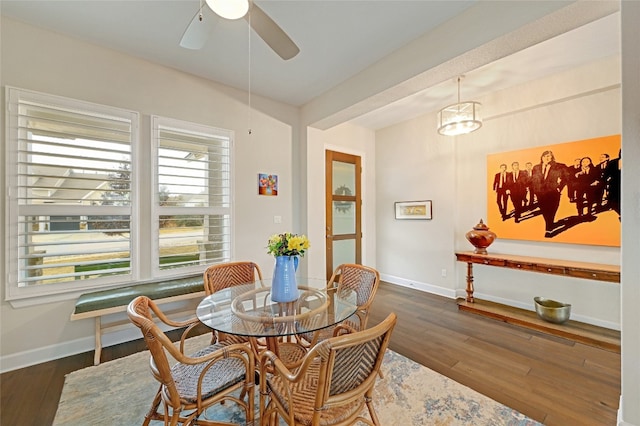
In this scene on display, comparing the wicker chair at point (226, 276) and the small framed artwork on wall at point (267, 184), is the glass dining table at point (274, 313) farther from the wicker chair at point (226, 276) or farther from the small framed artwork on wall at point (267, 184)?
the small framed artwork on wall at point (267, 184)

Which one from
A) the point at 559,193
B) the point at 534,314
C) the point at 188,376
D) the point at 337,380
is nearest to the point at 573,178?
the point at 559,193

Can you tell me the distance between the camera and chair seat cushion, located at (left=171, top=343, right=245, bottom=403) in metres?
1.35

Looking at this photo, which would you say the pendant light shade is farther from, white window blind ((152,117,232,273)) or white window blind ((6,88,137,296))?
white window blind ((6,88,137,296))

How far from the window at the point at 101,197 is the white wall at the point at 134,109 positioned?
0.43 feet

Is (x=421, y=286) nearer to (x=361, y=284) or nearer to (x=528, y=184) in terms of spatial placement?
(x=528, y=184)

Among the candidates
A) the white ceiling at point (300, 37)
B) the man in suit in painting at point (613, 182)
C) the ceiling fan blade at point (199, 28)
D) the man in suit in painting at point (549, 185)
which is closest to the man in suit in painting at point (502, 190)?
the man in suit in painting at point (549, 185)

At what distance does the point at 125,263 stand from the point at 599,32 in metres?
5.17

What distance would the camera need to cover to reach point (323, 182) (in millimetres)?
4195

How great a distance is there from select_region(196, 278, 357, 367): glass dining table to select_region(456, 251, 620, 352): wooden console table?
2.29 meters

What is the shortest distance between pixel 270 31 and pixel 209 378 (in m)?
2.22

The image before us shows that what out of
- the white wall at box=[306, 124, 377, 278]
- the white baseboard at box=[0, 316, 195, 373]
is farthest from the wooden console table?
the white baseboard at box=[0, 316, 195, 373]

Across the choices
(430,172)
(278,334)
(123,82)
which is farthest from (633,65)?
(123,82)

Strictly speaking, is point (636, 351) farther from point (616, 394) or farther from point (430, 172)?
point (430, 172)

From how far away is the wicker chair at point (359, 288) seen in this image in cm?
200
